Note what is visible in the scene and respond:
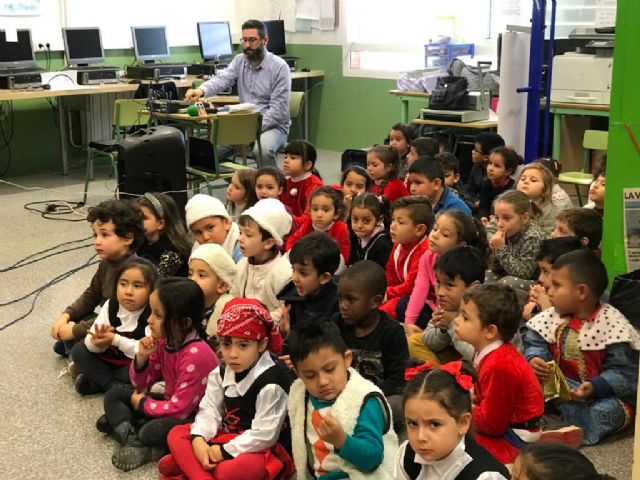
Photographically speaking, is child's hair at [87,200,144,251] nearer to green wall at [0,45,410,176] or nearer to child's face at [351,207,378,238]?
child's face at [351,207,378,238]

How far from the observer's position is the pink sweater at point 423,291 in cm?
363

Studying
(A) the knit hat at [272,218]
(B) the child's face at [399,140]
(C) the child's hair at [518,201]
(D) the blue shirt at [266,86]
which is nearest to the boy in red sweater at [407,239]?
(C) the child's hair at [518,201]

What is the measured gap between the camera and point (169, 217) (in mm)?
4113

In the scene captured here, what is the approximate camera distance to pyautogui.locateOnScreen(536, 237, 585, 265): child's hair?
335cm

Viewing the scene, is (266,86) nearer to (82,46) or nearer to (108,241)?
(82,46)

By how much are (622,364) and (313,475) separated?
3.86 ft

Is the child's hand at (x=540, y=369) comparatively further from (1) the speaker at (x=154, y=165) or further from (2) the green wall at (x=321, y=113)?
(2) the green wall at (x=321, y=113)

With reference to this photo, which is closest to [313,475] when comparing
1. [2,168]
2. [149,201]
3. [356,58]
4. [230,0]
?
[149,201]

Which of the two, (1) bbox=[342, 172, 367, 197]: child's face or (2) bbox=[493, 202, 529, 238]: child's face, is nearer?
(2) bbox=[493, 202, 529, 238]: child's face

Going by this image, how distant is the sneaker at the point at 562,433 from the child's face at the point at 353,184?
6.68 ft

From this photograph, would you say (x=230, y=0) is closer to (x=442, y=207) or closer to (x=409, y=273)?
(x=442, y=207)

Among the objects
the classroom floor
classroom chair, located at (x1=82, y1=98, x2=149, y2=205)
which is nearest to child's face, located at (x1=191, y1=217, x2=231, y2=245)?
the classroom floor

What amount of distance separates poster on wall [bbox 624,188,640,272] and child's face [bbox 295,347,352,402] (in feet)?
5.09

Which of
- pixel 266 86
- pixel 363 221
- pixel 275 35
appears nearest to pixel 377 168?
pixel 363 221
